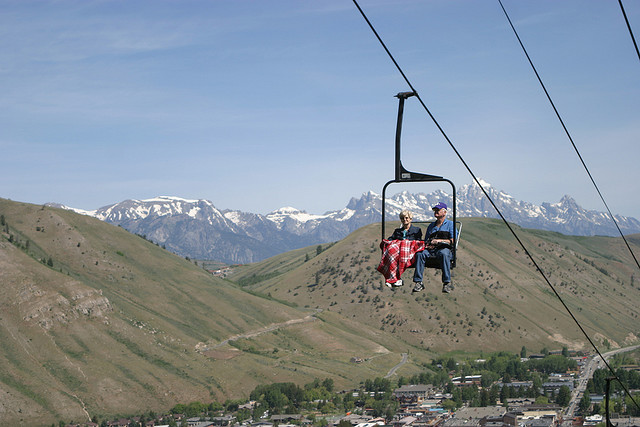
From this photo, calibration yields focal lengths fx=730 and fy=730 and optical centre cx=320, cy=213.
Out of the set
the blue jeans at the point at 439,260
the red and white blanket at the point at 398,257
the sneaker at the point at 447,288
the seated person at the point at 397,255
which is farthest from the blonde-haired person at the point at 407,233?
the sneaker at the point at 447,288

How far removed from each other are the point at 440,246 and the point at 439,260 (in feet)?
1.71

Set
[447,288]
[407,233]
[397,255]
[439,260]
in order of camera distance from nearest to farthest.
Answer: [447,288] < [439,260] < [397,255] < [407,233]

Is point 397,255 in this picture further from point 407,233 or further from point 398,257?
point 407,233

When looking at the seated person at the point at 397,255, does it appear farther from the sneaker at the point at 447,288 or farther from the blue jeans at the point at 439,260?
the sneaker at the point at 447,288

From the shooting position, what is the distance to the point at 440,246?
26984 mm

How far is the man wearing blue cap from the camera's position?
87.8 ft

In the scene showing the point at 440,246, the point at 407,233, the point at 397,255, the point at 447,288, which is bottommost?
the point at 447,288

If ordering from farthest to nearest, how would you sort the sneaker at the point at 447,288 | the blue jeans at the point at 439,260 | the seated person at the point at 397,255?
the seated person at the point at 397,255
the blue jeans at the point at 439,260
the sneaker at the point at 447,288

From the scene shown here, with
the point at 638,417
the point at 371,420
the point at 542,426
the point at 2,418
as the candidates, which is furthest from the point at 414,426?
the point at 2,418

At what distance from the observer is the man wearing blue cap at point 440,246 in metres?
26.8

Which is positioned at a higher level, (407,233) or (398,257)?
(407,233)

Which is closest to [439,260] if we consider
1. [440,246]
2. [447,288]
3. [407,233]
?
[440,246]

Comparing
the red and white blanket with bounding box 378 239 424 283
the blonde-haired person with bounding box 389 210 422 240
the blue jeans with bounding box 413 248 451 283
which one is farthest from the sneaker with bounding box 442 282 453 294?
the blonde-haired person with bounding box 389 210 422 240

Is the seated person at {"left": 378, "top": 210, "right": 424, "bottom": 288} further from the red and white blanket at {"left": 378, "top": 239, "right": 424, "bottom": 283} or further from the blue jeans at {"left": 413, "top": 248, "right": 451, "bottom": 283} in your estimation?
the blue jeans at {"left": 413, "top": 248, "right": 451, "bottom": 283}
